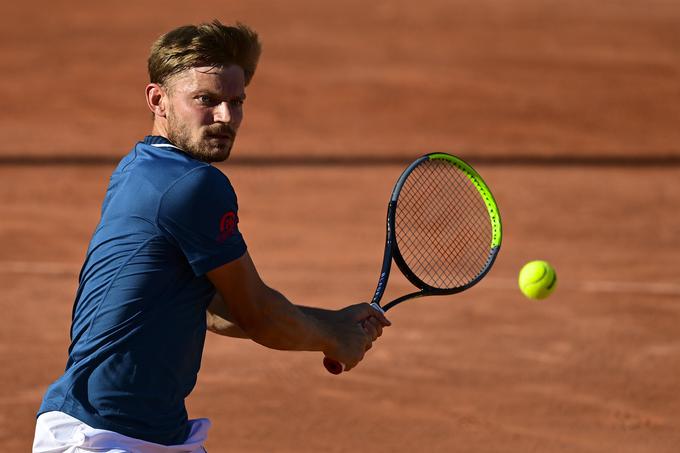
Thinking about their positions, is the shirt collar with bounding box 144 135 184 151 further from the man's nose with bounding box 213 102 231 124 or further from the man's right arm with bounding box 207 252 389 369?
the man's right arm with bounding box 207 252 389 369

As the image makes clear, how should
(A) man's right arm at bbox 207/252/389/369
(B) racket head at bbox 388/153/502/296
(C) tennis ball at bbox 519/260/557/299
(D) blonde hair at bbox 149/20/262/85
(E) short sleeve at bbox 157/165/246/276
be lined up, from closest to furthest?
(E) short sleeve at bbox 157/165/246/276 < (A) man's right arm at bbox 207/252/389/369 < (D) blonde hair at bbox 149/20/262/85 < (B) racket head at bbox 388/153/502/296 < (C) tennis ball at bbox 519/260/557/299

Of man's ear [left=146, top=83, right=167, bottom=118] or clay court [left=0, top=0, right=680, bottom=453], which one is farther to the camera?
clay court [left=0, top=0, right=680, bottom=453]

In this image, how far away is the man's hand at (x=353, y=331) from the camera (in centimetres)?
407

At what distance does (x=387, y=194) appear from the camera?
1244 centimetres

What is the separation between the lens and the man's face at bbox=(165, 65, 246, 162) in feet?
12.5

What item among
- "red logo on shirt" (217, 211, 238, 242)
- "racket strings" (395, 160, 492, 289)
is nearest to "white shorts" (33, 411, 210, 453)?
"red logo on shirt" (217, 211, 238, 242)

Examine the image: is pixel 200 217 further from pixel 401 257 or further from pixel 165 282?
pixel 401 257

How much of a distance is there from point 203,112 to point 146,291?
657 mm

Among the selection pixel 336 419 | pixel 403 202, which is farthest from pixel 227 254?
pixel 403 202

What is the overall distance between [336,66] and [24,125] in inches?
191

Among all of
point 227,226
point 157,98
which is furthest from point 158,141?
point 227,226

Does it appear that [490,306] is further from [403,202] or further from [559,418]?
[559,418]

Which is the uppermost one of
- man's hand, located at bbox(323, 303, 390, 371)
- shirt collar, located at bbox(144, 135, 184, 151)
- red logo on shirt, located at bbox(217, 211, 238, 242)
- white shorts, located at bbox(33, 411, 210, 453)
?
shirt collar, located at bbox(144, 135, 184, 151)

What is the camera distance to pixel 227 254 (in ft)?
11.9
